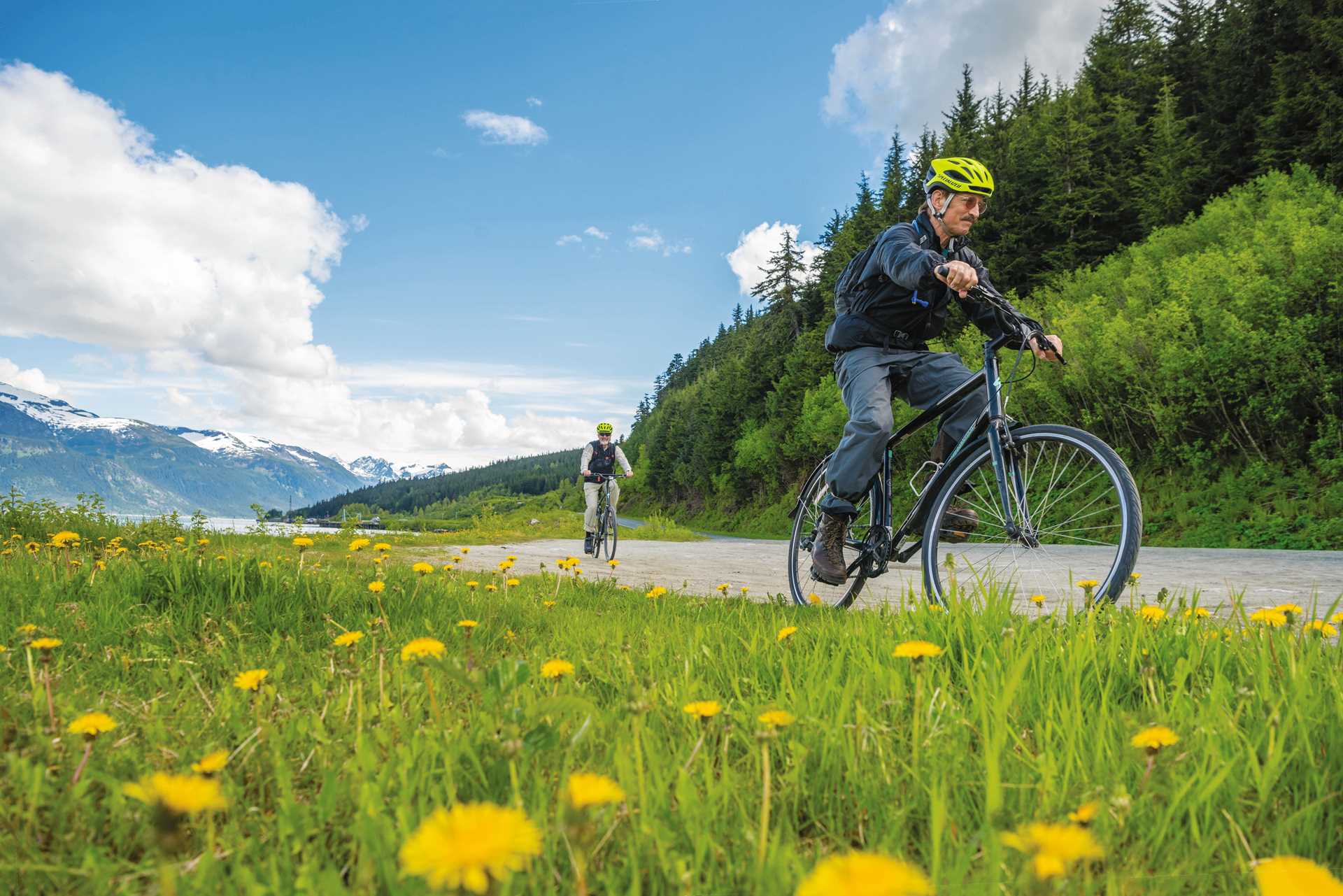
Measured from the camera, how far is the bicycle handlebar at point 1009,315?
3.60 meters

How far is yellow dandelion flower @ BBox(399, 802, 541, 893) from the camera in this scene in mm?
496

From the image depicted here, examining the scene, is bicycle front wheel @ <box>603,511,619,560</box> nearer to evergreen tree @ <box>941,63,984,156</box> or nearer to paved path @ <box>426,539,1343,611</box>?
paved path @ <box>426,539,1343,611</box>

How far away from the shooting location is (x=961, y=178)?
4008 mm

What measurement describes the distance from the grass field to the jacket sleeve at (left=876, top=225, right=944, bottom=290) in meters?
1.97

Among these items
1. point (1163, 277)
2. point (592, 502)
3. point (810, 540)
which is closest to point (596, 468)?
point (592, 502)

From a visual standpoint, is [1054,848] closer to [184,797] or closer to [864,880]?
[864,880]

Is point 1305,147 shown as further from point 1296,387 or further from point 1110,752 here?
point 1110,752

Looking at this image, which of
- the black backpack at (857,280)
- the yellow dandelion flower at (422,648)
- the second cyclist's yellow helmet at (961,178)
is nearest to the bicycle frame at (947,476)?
the black backpack at (857,280)

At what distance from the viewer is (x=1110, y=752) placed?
1.27 metres

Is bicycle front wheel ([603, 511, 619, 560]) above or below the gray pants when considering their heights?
below

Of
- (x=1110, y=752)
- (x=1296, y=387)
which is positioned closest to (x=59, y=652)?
(x=1110, y=752)

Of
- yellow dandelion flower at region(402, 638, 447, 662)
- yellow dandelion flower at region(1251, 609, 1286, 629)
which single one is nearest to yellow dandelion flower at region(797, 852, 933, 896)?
yellow dandelion flower at region(402, 638, 447, 662)

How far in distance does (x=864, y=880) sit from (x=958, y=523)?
3.60 meters

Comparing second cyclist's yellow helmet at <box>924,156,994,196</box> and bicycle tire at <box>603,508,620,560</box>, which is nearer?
second cyclist's yellow helmet at <box>924,156,994,196</box>
